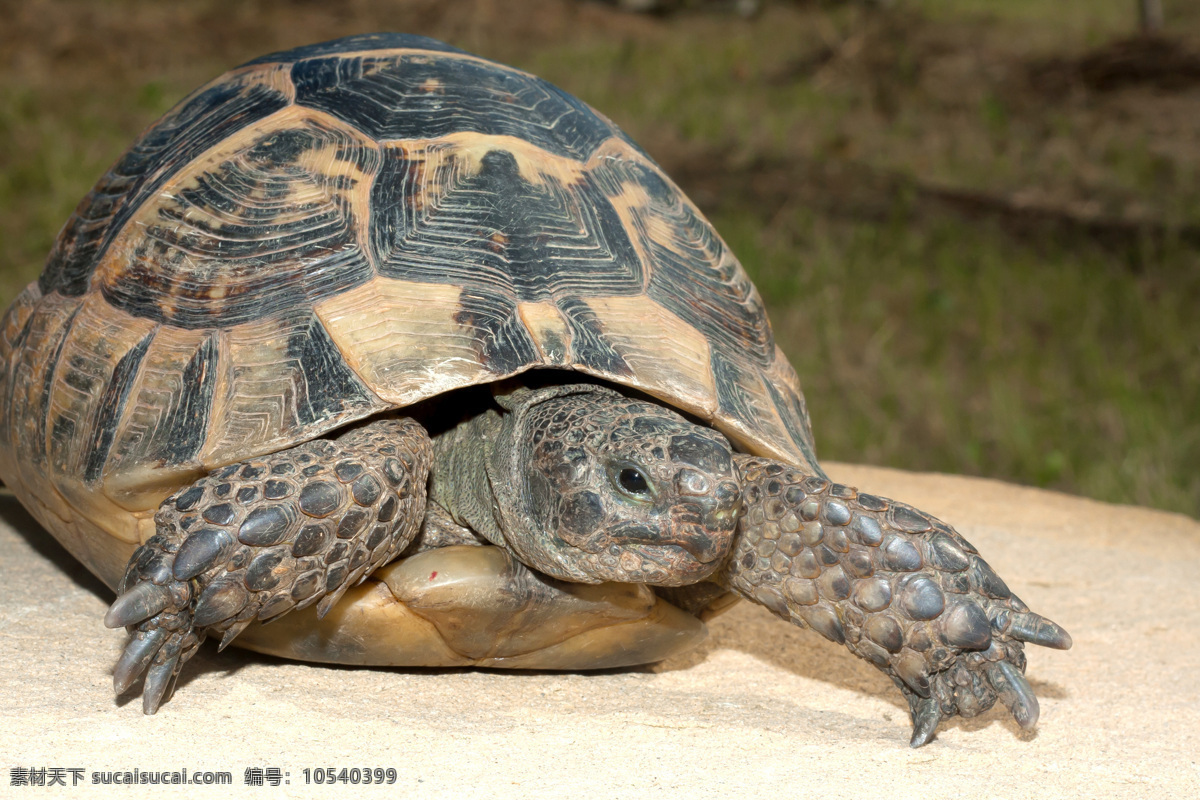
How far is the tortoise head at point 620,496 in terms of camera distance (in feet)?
7.55

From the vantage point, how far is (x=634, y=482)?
91.8 inches

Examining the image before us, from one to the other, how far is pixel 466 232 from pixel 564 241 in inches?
9.9

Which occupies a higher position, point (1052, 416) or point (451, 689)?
point (451, 689)

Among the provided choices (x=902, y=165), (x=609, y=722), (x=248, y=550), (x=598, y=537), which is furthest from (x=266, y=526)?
(x=902, y=165)

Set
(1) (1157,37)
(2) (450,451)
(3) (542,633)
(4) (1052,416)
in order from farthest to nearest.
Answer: (1) (1157,37) → (4) (1052,416) → (2) (450,451) → (3) (542,633)

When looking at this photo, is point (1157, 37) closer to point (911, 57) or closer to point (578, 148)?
point (911, 57)

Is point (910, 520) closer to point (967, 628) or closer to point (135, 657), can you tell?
point (967, 628)

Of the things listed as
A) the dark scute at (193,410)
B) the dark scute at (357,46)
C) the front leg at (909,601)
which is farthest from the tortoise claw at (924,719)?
the dark scute at (357,46)

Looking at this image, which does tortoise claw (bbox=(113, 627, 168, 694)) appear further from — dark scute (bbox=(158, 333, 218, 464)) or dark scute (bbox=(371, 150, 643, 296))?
dark scute (bbox=(371, 150, 643, 296))

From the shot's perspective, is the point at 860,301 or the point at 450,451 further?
the point at 860,301

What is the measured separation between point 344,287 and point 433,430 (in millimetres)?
490

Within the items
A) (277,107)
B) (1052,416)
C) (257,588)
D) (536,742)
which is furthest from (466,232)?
(1052,416)

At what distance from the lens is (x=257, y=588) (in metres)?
2.24

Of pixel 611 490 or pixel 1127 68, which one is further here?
pixel 1127 68
